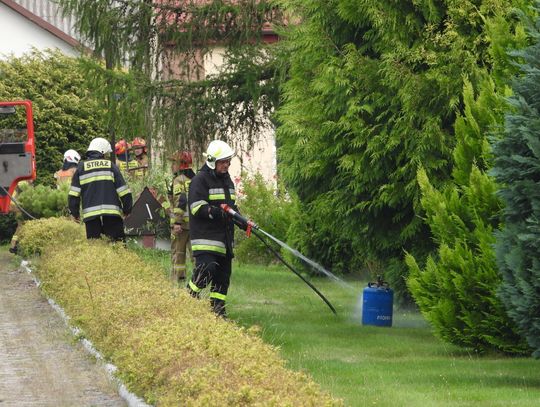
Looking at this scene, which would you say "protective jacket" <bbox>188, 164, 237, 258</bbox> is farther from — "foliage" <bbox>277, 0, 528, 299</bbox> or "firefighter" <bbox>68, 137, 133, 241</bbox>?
"firefighter" <bbox>68, 137, 133, 241</bbox>

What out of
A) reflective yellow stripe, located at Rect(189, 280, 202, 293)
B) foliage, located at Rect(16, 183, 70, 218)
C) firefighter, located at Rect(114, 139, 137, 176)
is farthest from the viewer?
firefighter, located at Rect(114, 139, 137, 176)

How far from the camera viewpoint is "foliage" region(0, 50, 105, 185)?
30531 millimetres

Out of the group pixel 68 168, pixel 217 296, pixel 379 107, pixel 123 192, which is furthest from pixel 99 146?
pixel 68 168

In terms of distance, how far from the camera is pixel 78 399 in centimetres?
1023

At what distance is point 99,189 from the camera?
17.5 m

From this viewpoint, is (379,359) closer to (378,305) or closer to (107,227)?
(378,305)

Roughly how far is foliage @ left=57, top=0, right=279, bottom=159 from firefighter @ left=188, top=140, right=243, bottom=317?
602cm

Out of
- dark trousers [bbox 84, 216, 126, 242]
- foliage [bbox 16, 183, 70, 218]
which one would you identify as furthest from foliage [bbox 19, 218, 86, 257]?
foliage [bbox 16, 183, 70, 218]

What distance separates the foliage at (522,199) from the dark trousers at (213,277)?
357 centimetres

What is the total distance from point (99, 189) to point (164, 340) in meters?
7.76

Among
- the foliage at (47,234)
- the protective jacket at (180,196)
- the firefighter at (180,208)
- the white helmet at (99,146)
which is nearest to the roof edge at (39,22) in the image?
the foliage at (47,234)

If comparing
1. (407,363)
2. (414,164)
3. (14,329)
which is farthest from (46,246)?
(407,363)

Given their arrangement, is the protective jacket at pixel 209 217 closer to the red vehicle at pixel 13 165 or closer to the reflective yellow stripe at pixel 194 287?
the reflective yellow stripe at pixel 194 287

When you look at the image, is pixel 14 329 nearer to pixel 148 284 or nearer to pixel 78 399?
pixel 148 284
